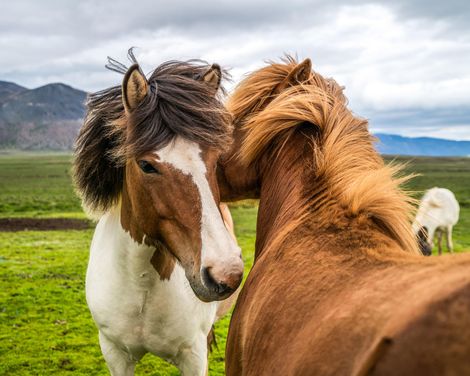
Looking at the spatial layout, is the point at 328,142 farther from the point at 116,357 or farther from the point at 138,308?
the point at 116,357

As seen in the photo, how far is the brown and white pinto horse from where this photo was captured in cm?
99

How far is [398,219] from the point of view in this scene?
179cm

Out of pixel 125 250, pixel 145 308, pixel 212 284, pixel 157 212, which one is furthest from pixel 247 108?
pixel 145 308

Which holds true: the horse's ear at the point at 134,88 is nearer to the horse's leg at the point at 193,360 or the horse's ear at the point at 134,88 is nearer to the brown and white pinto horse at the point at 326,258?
the brown and white pinto horse at the point at 326,258

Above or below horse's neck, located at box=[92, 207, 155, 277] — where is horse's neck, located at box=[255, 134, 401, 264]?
above

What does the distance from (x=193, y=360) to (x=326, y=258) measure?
2.42 meters

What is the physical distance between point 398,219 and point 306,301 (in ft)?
1.86

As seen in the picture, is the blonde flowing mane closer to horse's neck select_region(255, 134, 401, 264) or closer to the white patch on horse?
horse's neck select_region(255, 134, 401, 264)

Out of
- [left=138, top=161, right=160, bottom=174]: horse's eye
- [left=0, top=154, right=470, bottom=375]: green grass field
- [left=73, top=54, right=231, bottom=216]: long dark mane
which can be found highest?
[left=73, top=54, right=231, bottom=216]: long dark mane

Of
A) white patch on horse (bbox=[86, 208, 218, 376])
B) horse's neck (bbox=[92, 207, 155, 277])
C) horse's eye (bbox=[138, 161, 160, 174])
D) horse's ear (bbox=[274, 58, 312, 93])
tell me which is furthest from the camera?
white patch on horse (bbox=[86, 208, 218, 376])

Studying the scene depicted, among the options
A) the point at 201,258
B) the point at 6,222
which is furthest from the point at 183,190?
the point at 6,222

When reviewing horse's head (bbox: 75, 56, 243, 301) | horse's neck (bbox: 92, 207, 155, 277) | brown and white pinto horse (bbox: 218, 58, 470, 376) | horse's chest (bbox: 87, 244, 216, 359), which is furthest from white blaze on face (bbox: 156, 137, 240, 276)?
horse's chest (bbox: 87, 244, 216, 359)

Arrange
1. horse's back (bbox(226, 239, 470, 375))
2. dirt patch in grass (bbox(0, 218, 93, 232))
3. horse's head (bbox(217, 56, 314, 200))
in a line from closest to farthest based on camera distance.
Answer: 1. horse's back (bbox(226, 239, 470, 375))
2. horse's head (bbox(217, 56, 314, 200))
3. dirt patch in grass (bbox(0, 218, 93, 232))

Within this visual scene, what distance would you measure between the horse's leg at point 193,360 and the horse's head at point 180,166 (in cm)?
121
